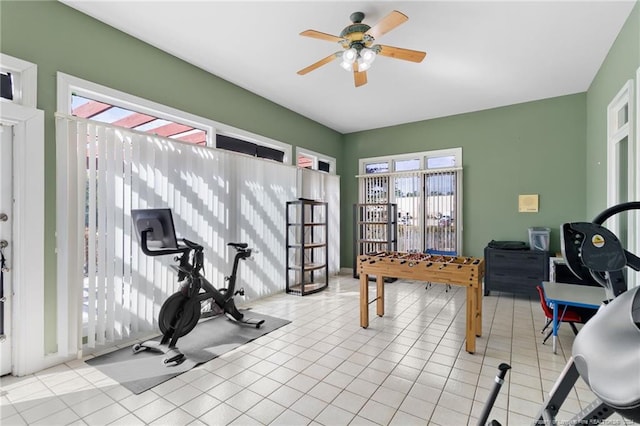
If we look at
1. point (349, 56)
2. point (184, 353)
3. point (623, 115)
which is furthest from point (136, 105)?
point (623, 115)

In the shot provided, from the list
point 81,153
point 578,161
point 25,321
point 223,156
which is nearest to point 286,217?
point 223,156

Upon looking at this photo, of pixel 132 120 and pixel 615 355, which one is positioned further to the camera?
pixel 132 120

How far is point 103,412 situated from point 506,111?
6.78 m

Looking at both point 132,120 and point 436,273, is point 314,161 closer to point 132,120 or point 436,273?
point 132,120

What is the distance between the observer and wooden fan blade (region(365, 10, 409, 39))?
2.41 meters

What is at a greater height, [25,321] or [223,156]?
[223,156]

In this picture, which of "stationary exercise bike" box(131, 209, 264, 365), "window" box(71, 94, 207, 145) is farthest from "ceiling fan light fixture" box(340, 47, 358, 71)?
"stationary exercise bike" box(131, 209, 264, 365)

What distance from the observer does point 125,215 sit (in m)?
3.20

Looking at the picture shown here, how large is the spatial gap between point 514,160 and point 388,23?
4.20 metres

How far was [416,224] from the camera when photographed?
640cm

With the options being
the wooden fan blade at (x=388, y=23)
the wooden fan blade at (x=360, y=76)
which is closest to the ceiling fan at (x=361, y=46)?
the wooden fan blade at (x=388, y=23)

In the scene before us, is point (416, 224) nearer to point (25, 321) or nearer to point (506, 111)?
point (506, 111)

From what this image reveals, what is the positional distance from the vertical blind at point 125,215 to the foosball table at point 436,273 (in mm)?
1991

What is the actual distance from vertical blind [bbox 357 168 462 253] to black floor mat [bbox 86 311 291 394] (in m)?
3.56
